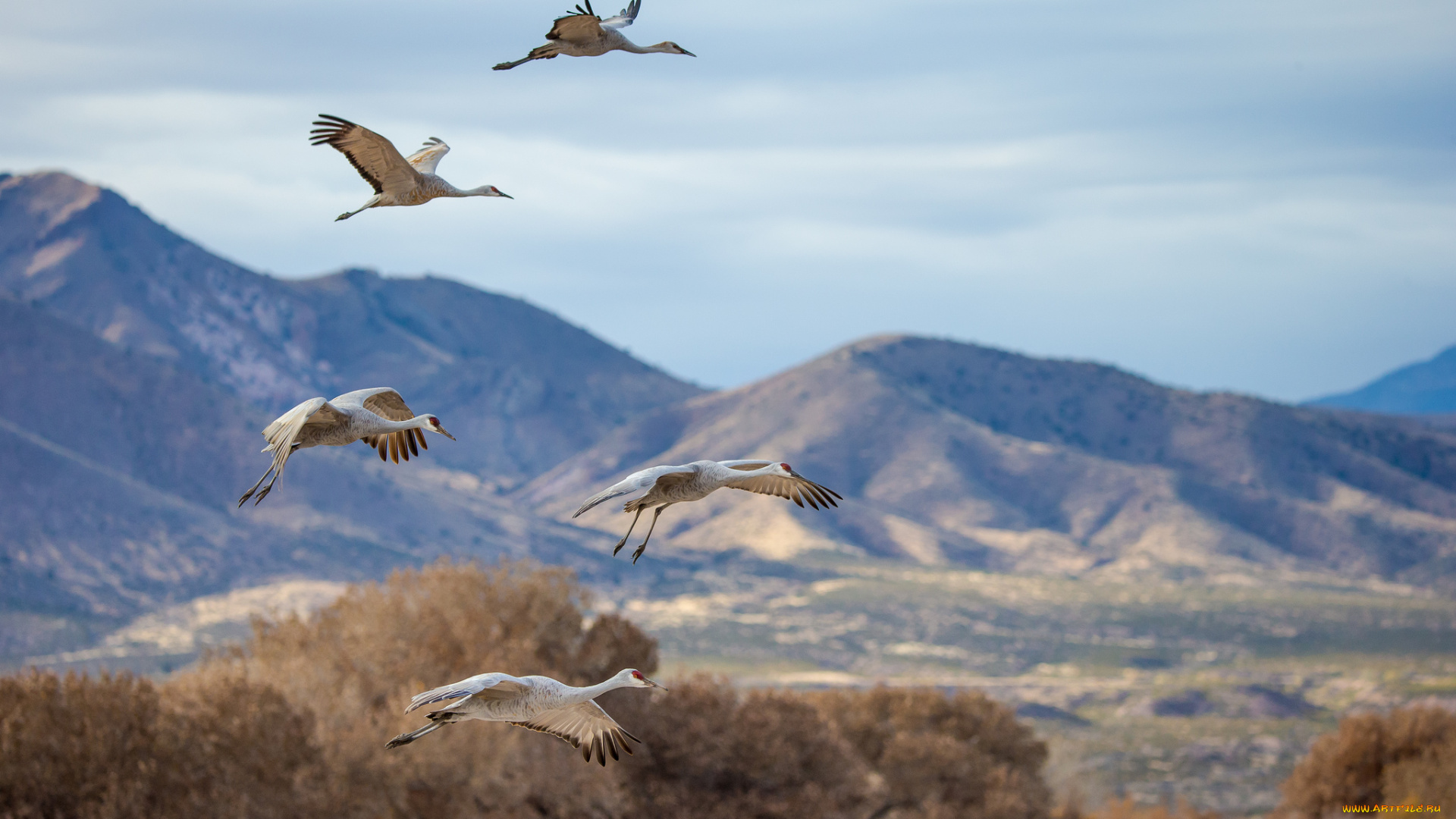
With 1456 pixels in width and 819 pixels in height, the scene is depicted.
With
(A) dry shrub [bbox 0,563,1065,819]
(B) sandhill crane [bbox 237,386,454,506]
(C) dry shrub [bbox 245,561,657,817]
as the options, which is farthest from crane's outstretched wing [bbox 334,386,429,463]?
(C) dry shrub [bbox 245,561,657,817]

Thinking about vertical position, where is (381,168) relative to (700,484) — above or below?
above

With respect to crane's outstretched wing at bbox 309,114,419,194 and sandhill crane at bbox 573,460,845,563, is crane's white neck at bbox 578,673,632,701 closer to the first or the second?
sandhill crane at bbox 573,460,845,563

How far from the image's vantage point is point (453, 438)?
444 inches

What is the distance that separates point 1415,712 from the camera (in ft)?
233

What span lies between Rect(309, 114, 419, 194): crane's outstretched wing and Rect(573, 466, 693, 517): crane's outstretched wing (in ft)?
10.3

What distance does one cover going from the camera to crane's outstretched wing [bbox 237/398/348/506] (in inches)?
377

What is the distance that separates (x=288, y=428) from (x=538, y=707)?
2.90m

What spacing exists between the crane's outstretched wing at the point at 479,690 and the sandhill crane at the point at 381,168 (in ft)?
11.6

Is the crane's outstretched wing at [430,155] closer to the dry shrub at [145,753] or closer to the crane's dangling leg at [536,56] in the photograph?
the crane's dangling leg at [536,56]

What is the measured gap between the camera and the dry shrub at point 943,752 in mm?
63375

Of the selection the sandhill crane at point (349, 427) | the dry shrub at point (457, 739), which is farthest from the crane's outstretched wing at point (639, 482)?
the dry shrub at point (457, 739)

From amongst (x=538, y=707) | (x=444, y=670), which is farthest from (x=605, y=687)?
(x=444, y=670)

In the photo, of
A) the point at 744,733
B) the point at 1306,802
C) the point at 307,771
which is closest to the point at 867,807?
the point at 744,733

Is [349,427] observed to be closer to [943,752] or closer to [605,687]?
[605,687]
